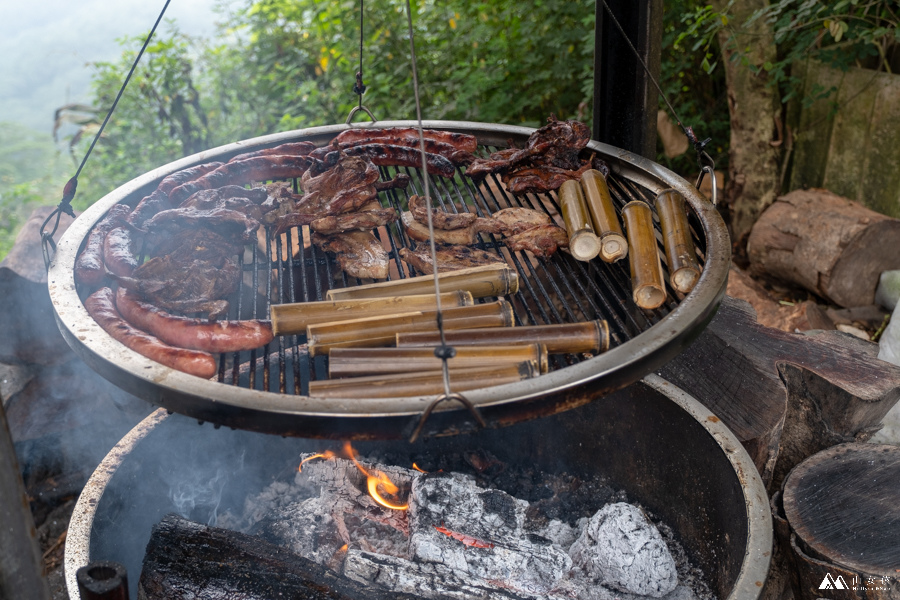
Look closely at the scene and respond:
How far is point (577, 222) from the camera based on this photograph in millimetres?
2807

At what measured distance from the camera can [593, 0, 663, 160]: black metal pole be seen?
349 cm

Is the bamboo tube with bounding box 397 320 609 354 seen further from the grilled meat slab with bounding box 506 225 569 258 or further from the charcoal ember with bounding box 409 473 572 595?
the charcoal ember with bounding box 409 473 572 595

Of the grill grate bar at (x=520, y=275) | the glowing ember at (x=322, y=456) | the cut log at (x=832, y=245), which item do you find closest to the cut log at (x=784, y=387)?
the grill grate bar at (x=520, y=275)

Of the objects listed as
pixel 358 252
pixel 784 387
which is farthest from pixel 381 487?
pixel 784 387

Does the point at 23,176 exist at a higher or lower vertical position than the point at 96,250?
lower

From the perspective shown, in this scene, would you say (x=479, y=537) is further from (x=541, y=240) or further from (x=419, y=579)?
(x=541, y=240)

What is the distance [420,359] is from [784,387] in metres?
1.98

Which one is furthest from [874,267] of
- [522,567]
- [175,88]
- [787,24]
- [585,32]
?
[175,88]

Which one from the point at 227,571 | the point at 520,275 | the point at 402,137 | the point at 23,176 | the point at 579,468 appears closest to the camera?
the point at 227,571

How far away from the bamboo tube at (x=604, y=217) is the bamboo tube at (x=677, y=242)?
18cm

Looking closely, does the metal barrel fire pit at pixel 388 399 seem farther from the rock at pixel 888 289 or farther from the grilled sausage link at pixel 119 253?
the rock at pixel 888 289

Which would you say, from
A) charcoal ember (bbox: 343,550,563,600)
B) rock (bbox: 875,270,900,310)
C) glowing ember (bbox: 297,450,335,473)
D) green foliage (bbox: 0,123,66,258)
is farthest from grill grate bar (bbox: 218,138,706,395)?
green foliage (bbox: 0,123,66,258)

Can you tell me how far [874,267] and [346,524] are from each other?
181 inches

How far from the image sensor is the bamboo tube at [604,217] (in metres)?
2.67
